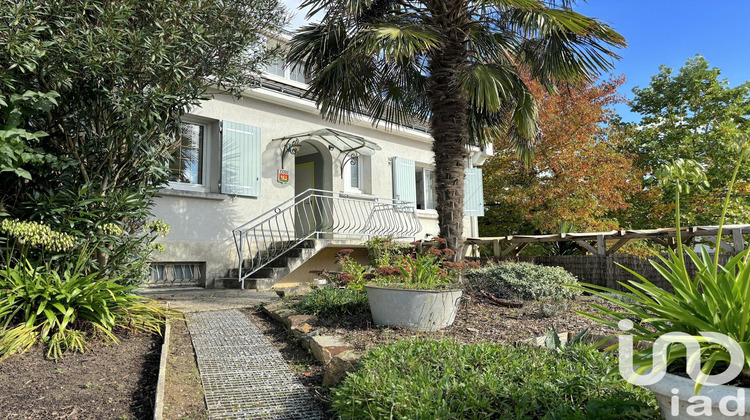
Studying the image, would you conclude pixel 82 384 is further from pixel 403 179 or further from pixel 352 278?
pixel 403 179

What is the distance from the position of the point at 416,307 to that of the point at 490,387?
1702 mm

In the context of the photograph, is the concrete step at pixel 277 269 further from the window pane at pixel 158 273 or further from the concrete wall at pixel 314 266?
the window pane at pixel 158 273

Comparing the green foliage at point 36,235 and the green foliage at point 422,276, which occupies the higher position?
the green foliage at point 36,235

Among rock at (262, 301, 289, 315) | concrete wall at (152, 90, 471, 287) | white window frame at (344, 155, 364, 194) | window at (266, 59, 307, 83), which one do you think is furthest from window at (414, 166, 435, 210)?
rock at (262, 301, 289, 315)

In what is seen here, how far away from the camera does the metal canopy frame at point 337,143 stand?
31.9ft

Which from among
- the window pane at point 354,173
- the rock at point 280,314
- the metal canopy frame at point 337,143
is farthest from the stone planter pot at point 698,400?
the window pane at point 354,173

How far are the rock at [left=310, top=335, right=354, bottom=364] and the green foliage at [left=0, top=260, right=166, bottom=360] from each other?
175cm

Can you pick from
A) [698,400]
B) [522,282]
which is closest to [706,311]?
[698,400]

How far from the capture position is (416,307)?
4172 mm

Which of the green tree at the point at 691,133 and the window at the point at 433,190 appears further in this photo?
the green tree at the point at 691,133

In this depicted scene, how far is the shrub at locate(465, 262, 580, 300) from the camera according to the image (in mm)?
6040

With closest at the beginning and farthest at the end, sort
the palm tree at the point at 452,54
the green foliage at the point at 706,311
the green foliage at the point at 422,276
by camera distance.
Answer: the green foliage at the point at 706,311
the green foliage at the point at 422,276
the palm tree at the point at 452,54

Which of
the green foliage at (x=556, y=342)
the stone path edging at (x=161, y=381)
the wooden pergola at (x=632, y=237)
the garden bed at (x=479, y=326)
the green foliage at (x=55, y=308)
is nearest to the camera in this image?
the stone path edging at (x=161, y=381)

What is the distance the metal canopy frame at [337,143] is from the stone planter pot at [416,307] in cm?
586
